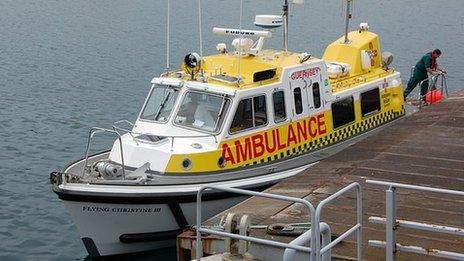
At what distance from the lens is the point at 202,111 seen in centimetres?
1334

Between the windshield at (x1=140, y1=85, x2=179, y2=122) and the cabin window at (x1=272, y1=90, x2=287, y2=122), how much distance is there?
1780 mm

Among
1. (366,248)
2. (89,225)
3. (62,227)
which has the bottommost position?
(62,227)

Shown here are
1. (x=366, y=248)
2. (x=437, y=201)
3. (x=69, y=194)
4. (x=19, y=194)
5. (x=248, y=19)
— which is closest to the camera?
(x=366, y=248)

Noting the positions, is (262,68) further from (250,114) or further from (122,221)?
(122,221)

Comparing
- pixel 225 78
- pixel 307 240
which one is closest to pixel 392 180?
pixel 225 78

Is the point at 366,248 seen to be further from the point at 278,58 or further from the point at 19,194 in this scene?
the point at 19,194

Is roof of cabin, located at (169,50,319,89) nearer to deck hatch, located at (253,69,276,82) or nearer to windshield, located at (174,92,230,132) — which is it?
deck hatch, located at (253,69,276,82)

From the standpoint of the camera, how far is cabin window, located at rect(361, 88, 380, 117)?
Answer: 1616cm

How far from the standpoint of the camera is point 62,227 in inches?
602

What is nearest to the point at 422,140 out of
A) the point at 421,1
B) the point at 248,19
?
the point at 248,19

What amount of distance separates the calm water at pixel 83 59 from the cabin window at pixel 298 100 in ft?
11.8

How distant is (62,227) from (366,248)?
28.5 feet

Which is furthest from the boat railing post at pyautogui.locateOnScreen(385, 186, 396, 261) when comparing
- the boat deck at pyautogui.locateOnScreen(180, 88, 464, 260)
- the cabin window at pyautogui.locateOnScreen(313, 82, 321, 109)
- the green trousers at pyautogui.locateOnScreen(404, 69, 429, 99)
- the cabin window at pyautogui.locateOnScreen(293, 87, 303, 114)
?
the green trousers at pyautogui.locateOnScreen(404, 69, 429, 99)

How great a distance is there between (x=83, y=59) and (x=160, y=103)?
19.9 metres
